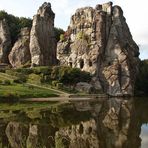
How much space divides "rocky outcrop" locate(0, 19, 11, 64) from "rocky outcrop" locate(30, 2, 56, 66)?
34.1 feet

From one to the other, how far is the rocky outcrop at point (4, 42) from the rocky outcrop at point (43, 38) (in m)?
10.4

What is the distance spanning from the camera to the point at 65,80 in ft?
310

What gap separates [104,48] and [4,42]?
3359cm

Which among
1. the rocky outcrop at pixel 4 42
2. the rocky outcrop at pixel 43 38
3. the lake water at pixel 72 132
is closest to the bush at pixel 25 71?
the rocky outcrop at pixel 43 38

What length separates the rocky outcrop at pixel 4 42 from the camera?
388 ft

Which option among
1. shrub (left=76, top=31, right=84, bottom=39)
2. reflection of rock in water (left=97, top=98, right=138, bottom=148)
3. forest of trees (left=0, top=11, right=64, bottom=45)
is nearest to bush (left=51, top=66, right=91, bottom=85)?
shrub (left=76, top=31, right=84, bottom=39)

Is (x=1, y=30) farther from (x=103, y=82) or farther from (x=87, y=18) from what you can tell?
(x=103, y=82)

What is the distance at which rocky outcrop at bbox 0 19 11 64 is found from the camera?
388 ft

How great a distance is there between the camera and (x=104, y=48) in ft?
355

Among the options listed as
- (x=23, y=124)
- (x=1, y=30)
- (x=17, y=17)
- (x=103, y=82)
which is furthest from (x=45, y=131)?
(x=17, y=17)

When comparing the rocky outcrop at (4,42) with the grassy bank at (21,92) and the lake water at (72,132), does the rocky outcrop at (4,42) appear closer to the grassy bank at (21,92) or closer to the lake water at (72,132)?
the grassy bank at (21,92)

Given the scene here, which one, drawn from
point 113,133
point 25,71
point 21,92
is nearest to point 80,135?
point 113,133

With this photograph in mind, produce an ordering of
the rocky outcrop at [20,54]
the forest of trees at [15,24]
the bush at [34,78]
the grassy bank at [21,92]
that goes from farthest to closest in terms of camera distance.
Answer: the forest of trees at [15,24], the rocky outcrop at [20,54], the bush at [34,78], the grassy bank at [21,92]

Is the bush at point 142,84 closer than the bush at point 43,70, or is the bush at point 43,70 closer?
the bush at point 43,70
